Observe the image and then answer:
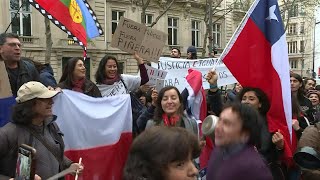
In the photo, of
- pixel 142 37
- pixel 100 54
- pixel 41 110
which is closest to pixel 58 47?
pixel 100 54

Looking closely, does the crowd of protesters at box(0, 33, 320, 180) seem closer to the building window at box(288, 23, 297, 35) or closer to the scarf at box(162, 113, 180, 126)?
the scarf at box(162, 113, 180, 126)

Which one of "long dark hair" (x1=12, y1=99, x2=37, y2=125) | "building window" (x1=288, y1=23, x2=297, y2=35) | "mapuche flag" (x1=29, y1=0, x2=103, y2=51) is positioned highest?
"building window" (x1=288, y1=23, x2=297, y2=35)

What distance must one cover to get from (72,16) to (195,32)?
105 ft

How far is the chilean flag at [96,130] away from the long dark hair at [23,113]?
1261 millimetres

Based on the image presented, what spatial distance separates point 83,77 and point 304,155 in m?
2.73

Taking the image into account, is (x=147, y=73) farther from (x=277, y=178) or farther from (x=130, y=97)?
(x=277, y=178)

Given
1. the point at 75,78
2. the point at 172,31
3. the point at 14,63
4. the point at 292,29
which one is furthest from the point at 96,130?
the point at 292,29

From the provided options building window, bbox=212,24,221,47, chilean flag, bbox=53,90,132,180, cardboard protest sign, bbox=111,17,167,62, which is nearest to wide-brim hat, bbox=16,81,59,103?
chilean flag, bbox=53,90,132,180

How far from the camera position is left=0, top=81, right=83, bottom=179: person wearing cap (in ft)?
9.86

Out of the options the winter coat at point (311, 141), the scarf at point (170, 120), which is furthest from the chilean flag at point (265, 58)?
the winter coat at point (311, 141)

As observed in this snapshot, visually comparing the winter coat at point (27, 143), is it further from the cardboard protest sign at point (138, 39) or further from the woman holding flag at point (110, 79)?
the cardboard protest sign at point (138, 39)

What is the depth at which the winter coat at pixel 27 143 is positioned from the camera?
300cm

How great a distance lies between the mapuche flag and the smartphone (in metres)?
3.31

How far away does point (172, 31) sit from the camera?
34.9 metres
